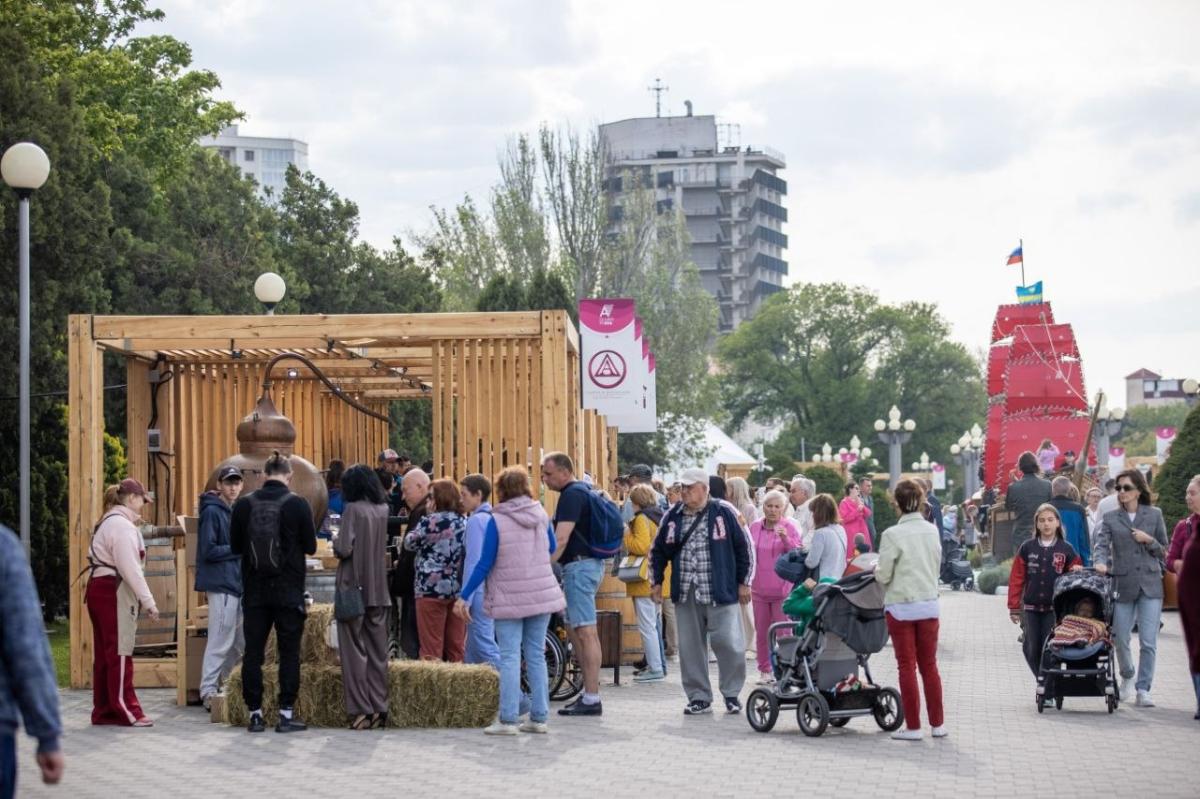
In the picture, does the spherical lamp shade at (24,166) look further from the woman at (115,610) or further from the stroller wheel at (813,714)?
the stroller wheel at (813,714)

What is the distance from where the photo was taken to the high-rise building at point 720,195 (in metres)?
156

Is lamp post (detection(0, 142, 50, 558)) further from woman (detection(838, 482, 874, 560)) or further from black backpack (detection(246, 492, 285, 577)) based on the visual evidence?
woman (detection(838, 482, 874, 560))

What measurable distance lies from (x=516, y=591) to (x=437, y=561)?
1.40 metres

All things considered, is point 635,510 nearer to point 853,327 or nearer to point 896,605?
point 896,605

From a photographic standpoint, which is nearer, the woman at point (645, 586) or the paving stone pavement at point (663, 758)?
the paving stone pavement at point (663, 758)

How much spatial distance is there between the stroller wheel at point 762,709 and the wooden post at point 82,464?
6393 millimetres

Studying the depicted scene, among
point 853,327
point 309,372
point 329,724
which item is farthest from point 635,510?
point 853,327

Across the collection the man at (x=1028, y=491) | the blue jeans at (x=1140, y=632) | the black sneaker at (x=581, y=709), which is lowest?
the black sneaker at (x=581, y=709)

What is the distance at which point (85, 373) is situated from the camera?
53.7ft

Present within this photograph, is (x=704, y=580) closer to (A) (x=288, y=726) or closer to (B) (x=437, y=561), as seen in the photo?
(B) (x=437, y=561)

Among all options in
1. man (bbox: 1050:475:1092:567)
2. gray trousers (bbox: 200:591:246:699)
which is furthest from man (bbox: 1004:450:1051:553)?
gray trousers (bbox: 200:591:246:699)

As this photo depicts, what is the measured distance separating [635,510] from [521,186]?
3898 centimetres

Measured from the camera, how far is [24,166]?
1616cm

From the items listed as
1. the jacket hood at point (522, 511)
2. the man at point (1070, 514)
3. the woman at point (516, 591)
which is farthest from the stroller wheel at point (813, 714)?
the man at point (1070, 514)
